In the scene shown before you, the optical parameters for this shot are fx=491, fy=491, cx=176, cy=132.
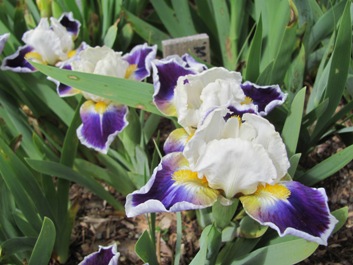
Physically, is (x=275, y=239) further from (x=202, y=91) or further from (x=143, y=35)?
(x=143, y=35)

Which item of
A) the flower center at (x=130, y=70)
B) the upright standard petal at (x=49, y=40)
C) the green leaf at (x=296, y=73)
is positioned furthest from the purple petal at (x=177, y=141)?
the upright standard petal at (x=49, y=40)

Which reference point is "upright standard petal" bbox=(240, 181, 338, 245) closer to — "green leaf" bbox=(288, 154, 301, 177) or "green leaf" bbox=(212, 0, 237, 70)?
"green leaf" bbox=(288, 154, 301, 177)

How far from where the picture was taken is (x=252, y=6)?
1.83 meters

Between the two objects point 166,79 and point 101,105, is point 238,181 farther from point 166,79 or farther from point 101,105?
point 101,105

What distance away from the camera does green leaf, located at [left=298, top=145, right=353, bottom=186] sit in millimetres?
1191

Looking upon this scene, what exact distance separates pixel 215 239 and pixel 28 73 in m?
0.91

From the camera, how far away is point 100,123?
1349 millimetres

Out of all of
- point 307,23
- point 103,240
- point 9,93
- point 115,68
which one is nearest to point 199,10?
point 307,23

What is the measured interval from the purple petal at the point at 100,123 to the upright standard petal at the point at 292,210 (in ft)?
1.53

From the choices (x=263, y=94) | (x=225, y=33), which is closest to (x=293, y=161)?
(x=263, y=94)

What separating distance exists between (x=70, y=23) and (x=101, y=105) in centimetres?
45

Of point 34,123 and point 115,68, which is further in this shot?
point 34,123

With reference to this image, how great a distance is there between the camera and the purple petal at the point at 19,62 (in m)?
1.51

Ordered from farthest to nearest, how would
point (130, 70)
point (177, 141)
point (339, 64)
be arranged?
point (130, 70)
point (339, 64)
point (177, 141)
